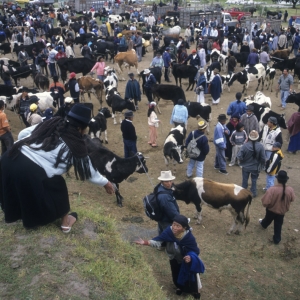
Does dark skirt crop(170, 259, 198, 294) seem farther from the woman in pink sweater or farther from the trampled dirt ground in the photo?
the woman in pink sweater

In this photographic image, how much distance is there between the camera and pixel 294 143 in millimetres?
11258

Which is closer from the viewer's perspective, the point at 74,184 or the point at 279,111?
the point at 74,184

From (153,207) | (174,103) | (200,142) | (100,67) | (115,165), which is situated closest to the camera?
(153,207)

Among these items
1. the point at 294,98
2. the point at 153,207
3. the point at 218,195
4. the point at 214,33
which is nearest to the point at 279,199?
the point at 218,195

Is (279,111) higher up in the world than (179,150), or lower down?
lower down

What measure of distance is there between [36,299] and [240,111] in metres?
9.10

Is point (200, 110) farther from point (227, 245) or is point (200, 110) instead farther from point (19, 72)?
point (19, 72)

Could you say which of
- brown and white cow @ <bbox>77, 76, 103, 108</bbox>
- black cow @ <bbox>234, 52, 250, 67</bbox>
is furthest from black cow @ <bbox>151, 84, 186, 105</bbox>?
black cow @ <bbox>234, 52, 250, 67</bbox>

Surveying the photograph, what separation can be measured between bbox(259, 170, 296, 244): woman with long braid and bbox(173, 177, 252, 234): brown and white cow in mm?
386

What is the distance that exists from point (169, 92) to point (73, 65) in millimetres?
5926

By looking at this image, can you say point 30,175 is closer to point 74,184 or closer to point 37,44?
point 74,184

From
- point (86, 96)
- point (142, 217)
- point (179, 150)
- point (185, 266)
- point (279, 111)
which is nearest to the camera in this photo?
point (185, 266)

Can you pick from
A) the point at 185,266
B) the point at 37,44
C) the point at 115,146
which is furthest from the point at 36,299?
the point at 37,44

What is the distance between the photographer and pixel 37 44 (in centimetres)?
2208
